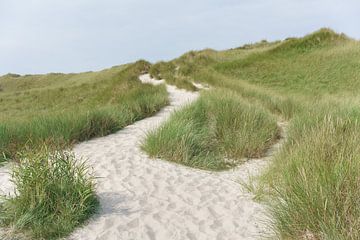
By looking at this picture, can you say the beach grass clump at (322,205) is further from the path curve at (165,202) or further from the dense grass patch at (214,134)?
the dense grass patch at (214,134)

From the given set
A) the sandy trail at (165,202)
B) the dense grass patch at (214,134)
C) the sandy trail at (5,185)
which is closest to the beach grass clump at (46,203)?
the sandy trail at (165,202)

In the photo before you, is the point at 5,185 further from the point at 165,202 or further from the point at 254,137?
the point at 254,137

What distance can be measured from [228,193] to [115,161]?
7.07ft

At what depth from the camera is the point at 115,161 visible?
21.5 feet

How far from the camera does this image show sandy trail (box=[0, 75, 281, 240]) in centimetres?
423

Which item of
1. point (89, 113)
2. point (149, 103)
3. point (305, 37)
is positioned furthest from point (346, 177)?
point (305, 37)

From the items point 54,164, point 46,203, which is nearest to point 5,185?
point 54,164

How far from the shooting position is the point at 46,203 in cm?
423

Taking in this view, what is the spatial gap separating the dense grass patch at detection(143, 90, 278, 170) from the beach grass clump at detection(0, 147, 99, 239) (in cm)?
256

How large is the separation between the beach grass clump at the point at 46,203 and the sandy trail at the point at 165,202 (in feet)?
0.60

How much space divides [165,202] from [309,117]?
439 centimetres

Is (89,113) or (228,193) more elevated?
(89,113)

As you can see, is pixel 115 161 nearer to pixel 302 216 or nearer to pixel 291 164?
pixel 291 164

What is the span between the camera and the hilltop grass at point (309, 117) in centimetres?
337
